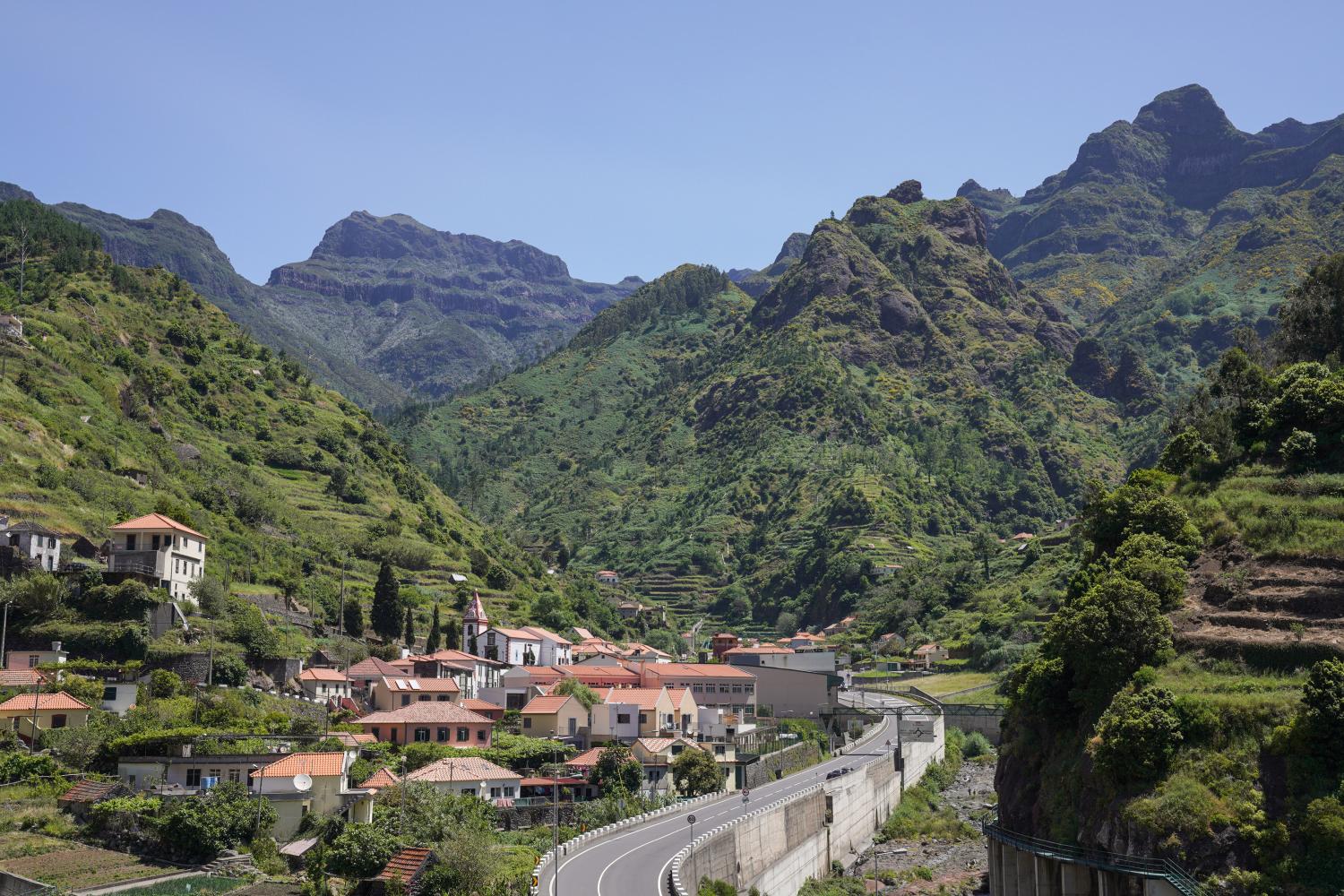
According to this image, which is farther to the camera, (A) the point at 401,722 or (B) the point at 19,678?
(A) the point at 401,722

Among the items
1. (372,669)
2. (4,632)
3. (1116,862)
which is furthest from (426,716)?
(1116,862)

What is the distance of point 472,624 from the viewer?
126312 mm

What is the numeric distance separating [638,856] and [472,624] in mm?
70673

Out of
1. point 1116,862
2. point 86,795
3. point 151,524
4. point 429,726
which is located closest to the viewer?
point 1116,862

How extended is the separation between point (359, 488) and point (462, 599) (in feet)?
76.5

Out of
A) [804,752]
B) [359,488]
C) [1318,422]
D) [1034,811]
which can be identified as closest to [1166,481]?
[1318,422]

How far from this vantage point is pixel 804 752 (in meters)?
104

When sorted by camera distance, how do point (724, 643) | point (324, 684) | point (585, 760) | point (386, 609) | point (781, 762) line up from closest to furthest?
point (585, 760)
point (324, 684)
point (781, 762)
point (386, 609)
point (724, 643)

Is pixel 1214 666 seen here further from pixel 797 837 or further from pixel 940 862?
pixel 940 862

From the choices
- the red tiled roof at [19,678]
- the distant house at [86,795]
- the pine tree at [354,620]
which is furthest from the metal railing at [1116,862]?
the pine tree at [354,620]

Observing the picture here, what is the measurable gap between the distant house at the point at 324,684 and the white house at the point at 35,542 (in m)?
17.6

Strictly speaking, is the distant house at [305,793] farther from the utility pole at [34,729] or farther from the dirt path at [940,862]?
the dirt path at [940,862]

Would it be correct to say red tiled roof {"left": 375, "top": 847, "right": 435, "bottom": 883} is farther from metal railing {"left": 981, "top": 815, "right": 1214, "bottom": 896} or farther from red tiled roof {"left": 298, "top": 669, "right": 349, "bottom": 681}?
red tiled roof {"left": 298, "top": 669, "right": 349, "bottom": 681}

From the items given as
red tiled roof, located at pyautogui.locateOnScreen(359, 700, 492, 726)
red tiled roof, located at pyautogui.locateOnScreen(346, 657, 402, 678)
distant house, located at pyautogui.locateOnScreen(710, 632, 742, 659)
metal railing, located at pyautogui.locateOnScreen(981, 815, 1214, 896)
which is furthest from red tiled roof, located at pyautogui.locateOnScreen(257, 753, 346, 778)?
distant house, located at pyautogui.locateOnScreen(710, 632, 742, 659)
